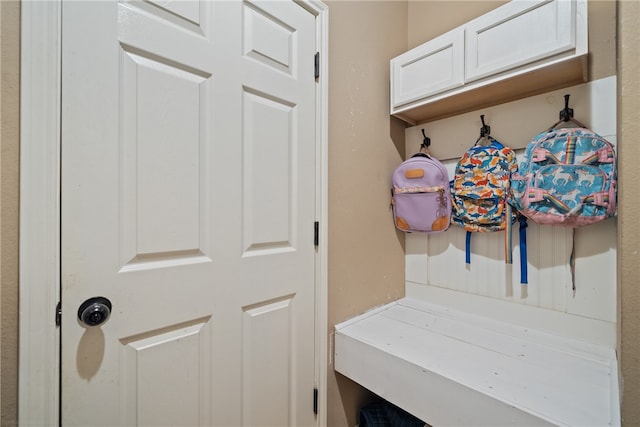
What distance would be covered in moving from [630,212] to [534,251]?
2.19 feet

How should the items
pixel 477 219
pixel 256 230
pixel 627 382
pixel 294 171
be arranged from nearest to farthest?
pixel 627 382 → pixel 256 230 → pixel 294 171 → pixel 477 219

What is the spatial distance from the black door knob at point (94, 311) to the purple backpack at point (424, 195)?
133cm

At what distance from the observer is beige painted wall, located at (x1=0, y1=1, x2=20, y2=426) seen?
1.94 feet

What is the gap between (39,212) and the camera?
2.04ft

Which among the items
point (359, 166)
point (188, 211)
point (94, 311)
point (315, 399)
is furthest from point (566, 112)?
point (94, 311)

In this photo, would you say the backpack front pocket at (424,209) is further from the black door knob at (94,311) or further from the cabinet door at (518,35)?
the black door knob at (94,311)

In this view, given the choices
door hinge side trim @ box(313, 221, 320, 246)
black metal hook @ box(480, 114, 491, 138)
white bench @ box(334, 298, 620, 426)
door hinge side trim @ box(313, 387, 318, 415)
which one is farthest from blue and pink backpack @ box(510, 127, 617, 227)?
door hinge side trim @ box(313, 387, 318, 415)

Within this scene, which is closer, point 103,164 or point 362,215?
point 103,164

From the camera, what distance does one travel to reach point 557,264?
1.21m

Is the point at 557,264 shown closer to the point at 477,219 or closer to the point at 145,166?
the point at 477,219

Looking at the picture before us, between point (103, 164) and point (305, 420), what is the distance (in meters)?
1.21

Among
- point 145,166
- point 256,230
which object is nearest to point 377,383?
point 256,230

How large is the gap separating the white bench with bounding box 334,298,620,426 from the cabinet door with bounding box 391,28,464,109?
1126mm

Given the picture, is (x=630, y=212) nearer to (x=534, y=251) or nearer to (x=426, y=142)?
(x=534, y=251)
